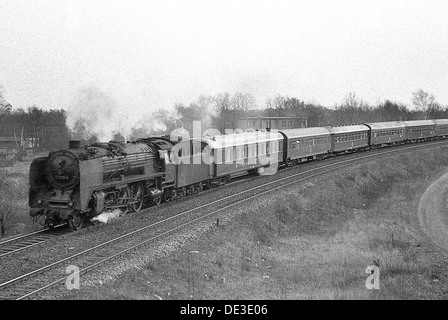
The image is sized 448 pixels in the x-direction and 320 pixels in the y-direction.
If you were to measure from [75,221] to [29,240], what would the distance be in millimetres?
1675

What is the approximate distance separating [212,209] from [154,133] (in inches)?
449

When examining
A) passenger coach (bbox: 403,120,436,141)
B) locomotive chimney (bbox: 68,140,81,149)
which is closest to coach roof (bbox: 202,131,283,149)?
locomotive chimney (bbox: 68,140,81,149)

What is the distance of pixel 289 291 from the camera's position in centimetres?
1240

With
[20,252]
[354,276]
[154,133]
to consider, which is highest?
[154,133]

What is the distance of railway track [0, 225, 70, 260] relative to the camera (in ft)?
44.1

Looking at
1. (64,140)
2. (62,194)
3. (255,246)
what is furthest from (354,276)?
(64,140)

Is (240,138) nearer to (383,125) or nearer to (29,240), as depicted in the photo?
(29,240)

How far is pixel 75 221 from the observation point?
51.5 feet

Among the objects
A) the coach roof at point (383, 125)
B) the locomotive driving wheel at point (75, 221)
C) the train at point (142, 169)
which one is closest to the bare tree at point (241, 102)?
the coach roof at point (383, 125)

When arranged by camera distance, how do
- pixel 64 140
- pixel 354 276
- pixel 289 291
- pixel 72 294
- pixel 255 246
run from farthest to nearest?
pixel 64 140, pixel 255 246, pixel 354 276, pixel 289 291, pixel 72 294

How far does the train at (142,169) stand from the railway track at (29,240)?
1.39 ft

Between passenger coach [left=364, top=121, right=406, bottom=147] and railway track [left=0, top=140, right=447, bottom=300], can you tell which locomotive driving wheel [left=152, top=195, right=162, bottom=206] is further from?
passenger coach [left=364, top=121, right=406, bottom=147]

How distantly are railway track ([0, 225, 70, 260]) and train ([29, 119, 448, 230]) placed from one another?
0.42 meters
